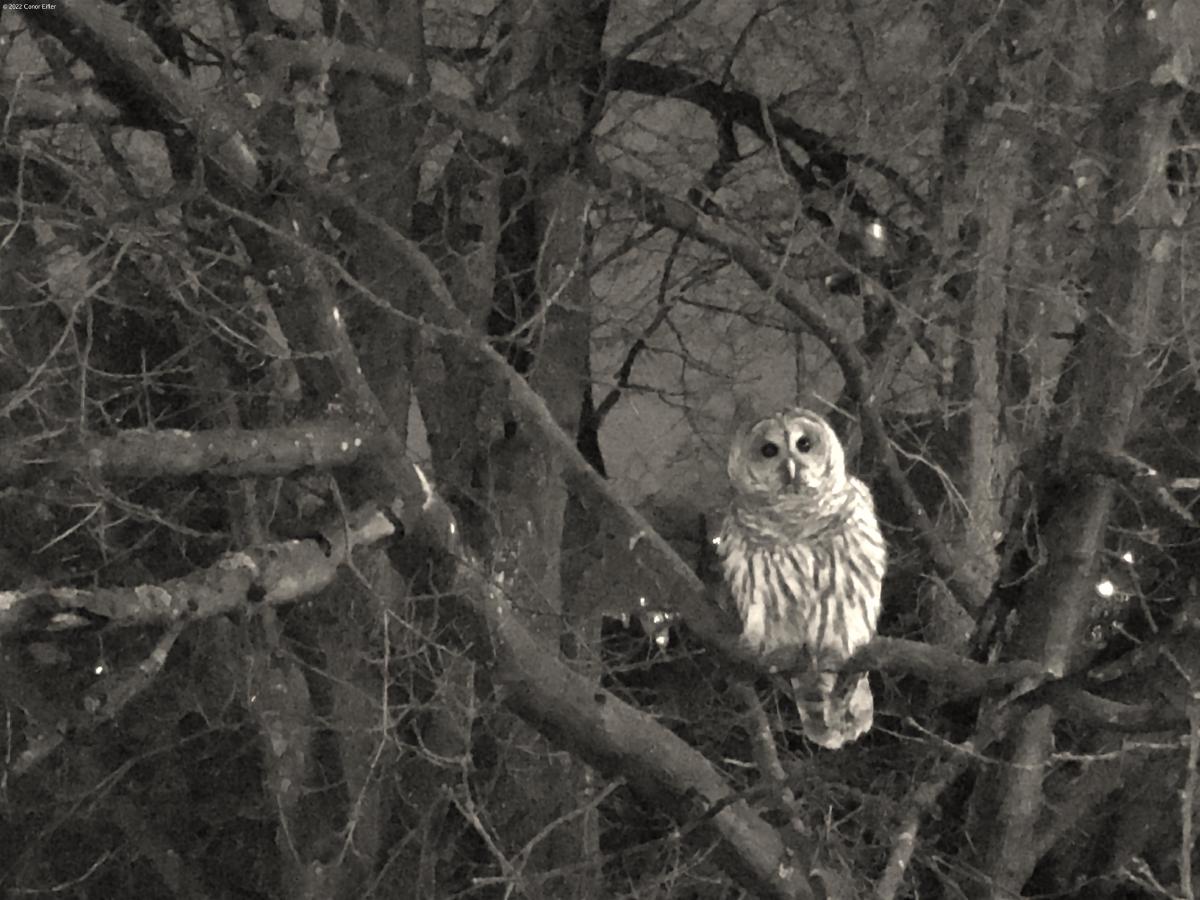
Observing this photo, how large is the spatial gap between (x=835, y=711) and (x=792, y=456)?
0.76 meters

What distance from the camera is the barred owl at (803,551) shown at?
317 centimetres

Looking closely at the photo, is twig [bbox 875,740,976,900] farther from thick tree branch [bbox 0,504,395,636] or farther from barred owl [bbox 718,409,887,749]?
thick tree branch [bbox 0,504,395,636]

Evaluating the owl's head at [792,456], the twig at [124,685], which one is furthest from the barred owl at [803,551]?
the twig at [124,685]

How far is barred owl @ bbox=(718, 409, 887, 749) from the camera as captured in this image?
3.17 meters

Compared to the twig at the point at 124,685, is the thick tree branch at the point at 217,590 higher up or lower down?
higher up

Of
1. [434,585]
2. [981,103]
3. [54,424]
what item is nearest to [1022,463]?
[981,103]

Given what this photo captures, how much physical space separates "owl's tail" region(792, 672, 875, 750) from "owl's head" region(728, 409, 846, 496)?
0.57 meters

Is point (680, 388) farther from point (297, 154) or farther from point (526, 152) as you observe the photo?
point (297, 154)

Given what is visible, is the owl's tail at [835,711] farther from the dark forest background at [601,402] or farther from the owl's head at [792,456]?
the owl's head at [792,456]

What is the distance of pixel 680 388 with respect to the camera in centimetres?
471

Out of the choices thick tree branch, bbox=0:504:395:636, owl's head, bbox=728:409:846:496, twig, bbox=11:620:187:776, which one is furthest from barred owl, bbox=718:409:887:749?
twig, bbox=11:620:187:776

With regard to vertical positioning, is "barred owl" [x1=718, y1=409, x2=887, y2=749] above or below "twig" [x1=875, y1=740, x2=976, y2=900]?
above

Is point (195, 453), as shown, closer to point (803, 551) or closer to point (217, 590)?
point (217, 590)

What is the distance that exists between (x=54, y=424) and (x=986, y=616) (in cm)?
248
